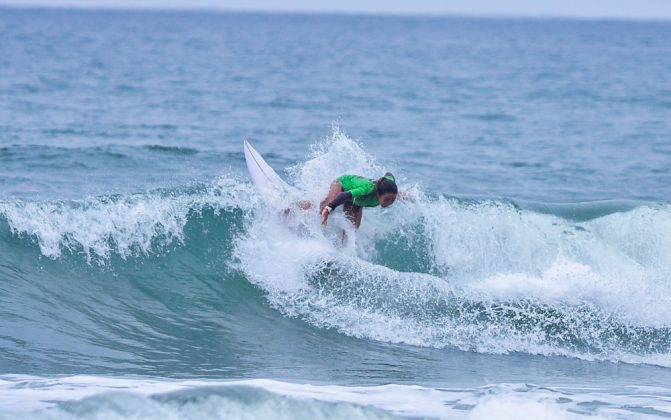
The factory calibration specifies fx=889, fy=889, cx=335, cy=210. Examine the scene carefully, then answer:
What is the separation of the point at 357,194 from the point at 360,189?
64 millimetres

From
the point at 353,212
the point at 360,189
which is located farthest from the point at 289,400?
the point at 353,212

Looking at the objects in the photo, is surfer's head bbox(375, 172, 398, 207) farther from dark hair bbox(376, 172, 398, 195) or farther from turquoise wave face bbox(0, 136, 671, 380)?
turquoise wave face bbox(0, 136, 671, 380)

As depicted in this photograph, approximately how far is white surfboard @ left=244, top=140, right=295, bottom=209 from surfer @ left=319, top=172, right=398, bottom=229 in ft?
2.61

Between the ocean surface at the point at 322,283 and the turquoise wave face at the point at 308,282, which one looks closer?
the ocean surface at the point at 322,283

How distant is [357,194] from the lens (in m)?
9.45

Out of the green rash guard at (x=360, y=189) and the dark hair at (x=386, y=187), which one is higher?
the dark hair at (x=386, y=187)

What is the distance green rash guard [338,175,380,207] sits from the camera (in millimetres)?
9469

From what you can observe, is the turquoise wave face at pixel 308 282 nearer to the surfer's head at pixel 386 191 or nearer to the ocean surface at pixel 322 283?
the ocean surface at pixel 322 283

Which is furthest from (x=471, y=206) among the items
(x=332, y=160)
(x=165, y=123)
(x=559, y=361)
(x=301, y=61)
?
(x=301, y=61)

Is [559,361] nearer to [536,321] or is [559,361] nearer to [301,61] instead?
[536,321]

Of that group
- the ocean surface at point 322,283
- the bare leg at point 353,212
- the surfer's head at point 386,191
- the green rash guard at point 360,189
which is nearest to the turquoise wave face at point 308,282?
the ocean surface at point 322,283

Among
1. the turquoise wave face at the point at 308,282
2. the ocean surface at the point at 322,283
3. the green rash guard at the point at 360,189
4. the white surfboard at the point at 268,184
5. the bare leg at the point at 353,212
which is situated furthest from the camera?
the white surfboard at the point at 268,184

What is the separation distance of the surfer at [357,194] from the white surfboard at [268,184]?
2.61 ft

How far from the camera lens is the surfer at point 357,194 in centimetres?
915
